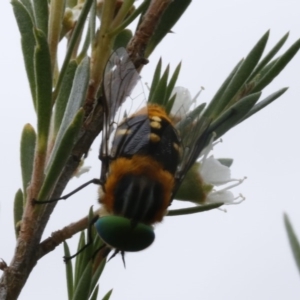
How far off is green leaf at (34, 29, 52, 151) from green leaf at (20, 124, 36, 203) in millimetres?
98

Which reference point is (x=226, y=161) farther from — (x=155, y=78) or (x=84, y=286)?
(x=84, y=286)

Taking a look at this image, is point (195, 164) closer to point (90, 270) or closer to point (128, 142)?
point (128, 142)

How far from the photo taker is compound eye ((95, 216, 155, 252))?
4.20ft

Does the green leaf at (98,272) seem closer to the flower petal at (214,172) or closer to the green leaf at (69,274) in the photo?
the green leaf at (69,274)

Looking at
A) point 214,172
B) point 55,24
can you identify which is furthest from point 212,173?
point 55,24

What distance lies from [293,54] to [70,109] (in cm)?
47

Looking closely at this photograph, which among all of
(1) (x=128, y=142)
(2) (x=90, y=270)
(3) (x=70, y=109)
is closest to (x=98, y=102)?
(3) (x=70, y=109)

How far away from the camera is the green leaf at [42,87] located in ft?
3.59

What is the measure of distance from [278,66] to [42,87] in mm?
506

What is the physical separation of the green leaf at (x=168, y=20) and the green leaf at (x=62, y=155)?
34 cm

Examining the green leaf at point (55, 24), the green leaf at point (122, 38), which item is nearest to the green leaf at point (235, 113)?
the green leaf at point (122, 38)

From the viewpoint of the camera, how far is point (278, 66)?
137 centimetres

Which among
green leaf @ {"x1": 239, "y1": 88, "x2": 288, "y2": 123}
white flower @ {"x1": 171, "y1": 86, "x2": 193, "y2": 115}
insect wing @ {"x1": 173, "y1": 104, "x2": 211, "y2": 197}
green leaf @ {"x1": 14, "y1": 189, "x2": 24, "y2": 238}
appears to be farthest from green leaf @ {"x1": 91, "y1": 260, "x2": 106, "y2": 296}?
white flower @ {"x1": 171, "y1": 86, "x2": 193, "y2": 115}

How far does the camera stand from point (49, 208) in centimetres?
116
